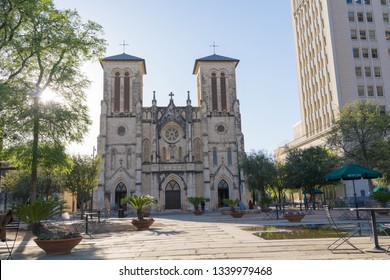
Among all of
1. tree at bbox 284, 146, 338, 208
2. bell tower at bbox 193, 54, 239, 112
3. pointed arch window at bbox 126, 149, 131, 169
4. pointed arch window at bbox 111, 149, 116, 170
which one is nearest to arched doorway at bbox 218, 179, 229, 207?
bell tower at bbox 193, 54, 239, 112

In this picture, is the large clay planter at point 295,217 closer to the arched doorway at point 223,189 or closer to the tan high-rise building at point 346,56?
the tan high-rise building at point 346,56

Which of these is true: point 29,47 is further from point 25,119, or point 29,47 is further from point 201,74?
point 201,74

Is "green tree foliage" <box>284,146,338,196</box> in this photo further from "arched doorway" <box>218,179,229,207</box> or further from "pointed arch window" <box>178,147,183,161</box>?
"pointed arch window" <box>178,147,183,161</box>

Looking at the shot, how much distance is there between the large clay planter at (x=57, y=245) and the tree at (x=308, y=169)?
25194mm

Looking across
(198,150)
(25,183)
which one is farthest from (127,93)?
(25,183)

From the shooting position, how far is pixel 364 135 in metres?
24.2

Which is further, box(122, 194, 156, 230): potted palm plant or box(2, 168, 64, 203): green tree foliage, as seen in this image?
box(2, 168, 64, 203): green tree foliage

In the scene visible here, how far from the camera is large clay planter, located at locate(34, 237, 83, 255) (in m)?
8.16

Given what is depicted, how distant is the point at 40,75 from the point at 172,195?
26.2 m

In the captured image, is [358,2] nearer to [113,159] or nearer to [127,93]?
[127,93]

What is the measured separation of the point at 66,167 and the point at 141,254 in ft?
43.5

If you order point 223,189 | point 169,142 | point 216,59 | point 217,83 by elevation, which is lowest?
point 223,189

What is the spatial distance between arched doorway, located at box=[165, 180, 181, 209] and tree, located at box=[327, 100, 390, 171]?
22.0 meters

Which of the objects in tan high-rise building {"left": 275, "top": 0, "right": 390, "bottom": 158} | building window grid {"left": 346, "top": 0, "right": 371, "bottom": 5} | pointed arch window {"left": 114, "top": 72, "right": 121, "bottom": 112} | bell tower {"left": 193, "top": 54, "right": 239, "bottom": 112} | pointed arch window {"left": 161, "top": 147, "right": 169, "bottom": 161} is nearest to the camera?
tan high-rise building {"left": 275, "top": 0, "right": 390, "bottom": 158}
